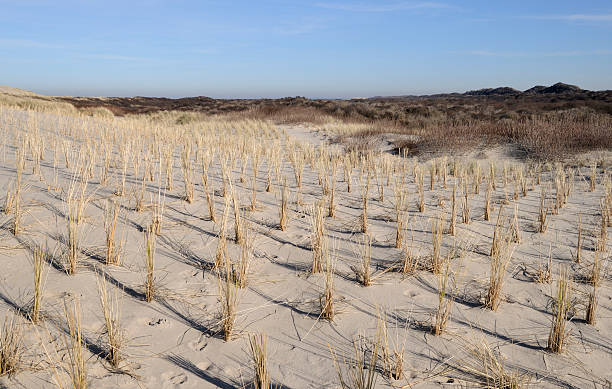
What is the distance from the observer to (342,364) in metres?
2.25

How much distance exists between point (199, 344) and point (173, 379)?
30 centimetres

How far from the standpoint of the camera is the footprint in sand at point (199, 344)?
232 centimetres

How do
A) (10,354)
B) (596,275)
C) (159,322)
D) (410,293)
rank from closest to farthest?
(10,354) < (159,322) < (410,293) < (596,275)

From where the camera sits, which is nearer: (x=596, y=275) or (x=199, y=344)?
(x=199, y=344)

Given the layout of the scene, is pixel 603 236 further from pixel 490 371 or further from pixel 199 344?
pixel 199 344

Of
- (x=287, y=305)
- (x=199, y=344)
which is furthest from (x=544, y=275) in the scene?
(x=199, y=344)

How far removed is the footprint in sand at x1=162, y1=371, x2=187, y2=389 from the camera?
6.66 ft

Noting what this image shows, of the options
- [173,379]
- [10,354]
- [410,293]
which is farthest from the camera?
[410,293]

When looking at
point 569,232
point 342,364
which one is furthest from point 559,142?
point 342,364

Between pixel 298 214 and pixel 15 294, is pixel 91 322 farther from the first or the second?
pixel 298 214

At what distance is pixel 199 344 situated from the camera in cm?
235

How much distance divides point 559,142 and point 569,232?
6.09 metres

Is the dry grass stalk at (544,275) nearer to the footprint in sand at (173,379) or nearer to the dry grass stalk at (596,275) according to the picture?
the dry grass stalk at (596,275)

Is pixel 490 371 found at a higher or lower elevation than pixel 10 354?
lower
